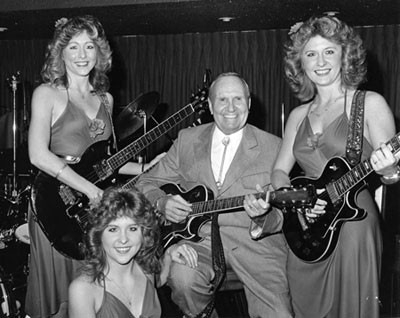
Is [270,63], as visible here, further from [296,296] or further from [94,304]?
[94,304]

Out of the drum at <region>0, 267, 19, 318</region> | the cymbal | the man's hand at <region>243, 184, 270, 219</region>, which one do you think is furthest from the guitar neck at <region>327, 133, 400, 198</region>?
the cymbal

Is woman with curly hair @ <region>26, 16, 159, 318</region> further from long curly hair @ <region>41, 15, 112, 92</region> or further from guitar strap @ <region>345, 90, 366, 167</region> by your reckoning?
guitar strap @ <region>345, 90, 366, 167</region>

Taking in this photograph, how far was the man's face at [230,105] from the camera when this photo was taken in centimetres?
358

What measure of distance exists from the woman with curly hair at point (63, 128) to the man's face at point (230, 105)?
2.69 feet

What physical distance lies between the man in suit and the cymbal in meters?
1.28

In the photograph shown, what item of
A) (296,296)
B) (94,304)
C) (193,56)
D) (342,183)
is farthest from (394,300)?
(193,56)

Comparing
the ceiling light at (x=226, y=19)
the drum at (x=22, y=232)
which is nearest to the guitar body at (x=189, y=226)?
the drum at (x=22, y=232)

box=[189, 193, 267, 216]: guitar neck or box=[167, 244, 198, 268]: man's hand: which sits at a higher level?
box=[189, 193, 267, 216]: guitar neck

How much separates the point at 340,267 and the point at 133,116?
2.78 meters

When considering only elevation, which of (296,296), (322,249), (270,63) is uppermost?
(270,63)

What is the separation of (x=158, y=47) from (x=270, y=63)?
1859 millimetres

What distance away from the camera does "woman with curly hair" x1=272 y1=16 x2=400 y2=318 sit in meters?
2.88

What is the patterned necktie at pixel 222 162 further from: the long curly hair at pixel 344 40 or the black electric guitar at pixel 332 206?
the long curly hair at pixel 344 40

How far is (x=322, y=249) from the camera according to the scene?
3000mm
